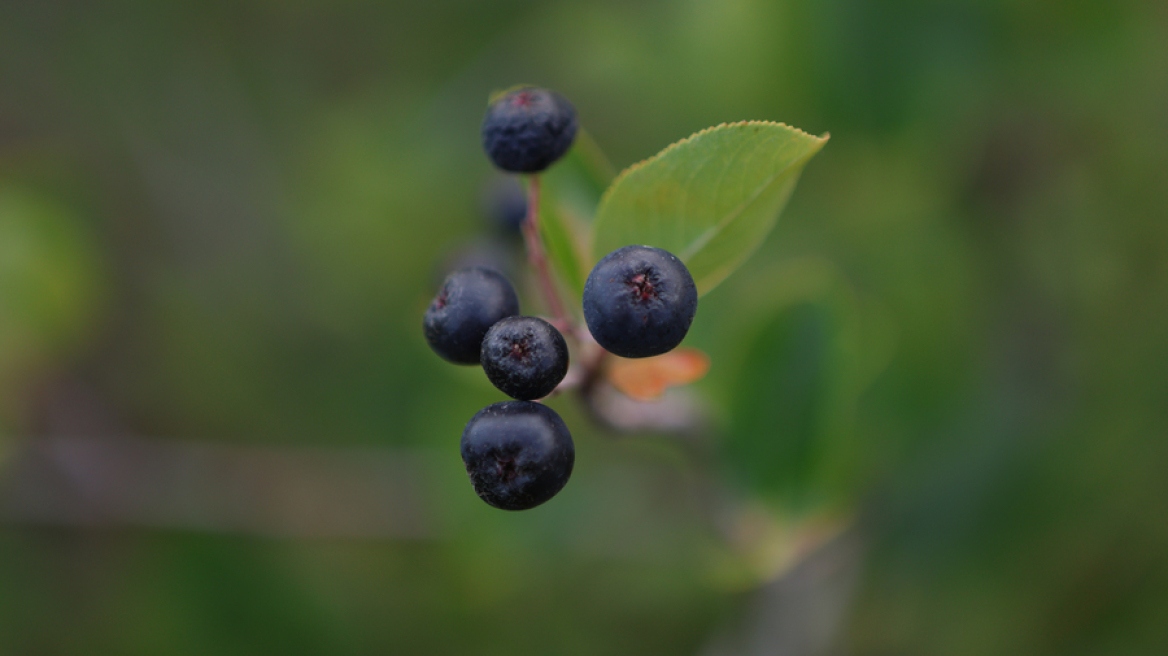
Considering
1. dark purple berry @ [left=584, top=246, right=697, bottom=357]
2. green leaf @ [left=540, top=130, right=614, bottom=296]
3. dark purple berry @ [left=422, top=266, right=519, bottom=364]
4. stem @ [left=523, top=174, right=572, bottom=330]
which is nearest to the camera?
dark purple berry @ [left=584, top=246, right=697, bottom=357]

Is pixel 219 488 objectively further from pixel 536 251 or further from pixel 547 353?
pixel 547 353

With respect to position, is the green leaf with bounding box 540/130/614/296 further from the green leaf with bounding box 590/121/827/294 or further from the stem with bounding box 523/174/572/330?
the green leaf with bounding box 590/121/827/294

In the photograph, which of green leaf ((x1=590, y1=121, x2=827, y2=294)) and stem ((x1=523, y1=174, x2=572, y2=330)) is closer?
green leaf ((x1=590, y1=121, x2=827, y2=294))

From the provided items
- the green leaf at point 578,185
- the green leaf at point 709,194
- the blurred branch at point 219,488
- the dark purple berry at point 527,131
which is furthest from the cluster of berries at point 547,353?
the blurred branch at point 219,488

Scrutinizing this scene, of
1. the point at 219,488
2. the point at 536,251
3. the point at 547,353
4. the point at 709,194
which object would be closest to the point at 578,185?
the point at 536,251

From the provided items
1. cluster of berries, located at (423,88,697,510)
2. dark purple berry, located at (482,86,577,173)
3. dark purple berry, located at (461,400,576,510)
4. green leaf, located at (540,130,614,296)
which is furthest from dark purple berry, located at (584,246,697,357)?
green leaf, located at (540,130,614,296)

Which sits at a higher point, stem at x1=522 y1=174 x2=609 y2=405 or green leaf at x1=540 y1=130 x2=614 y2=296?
green leaf at x1=540 y1=130 x2=614 y2=296

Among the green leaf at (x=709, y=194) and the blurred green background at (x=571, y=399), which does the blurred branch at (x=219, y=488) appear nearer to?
the blurred green background at (x=571, y=399)

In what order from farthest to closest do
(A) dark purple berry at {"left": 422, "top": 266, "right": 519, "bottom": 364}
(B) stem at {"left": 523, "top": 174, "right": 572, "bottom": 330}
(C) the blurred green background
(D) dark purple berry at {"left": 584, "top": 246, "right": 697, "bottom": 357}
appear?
(C) the blurred green background < (B) stem at {"left": 523, "top": 174, "right": 572, "bottom": 330} < (A) dark purple berry at {"left": 422, "top": 266, "right": 519, "bottom": 364} < (D) dark purple berry at {"left": 584, "top": 246, "right": 697, "bottom": 357}

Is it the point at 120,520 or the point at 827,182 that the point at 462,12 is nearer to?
the point at 827,182
